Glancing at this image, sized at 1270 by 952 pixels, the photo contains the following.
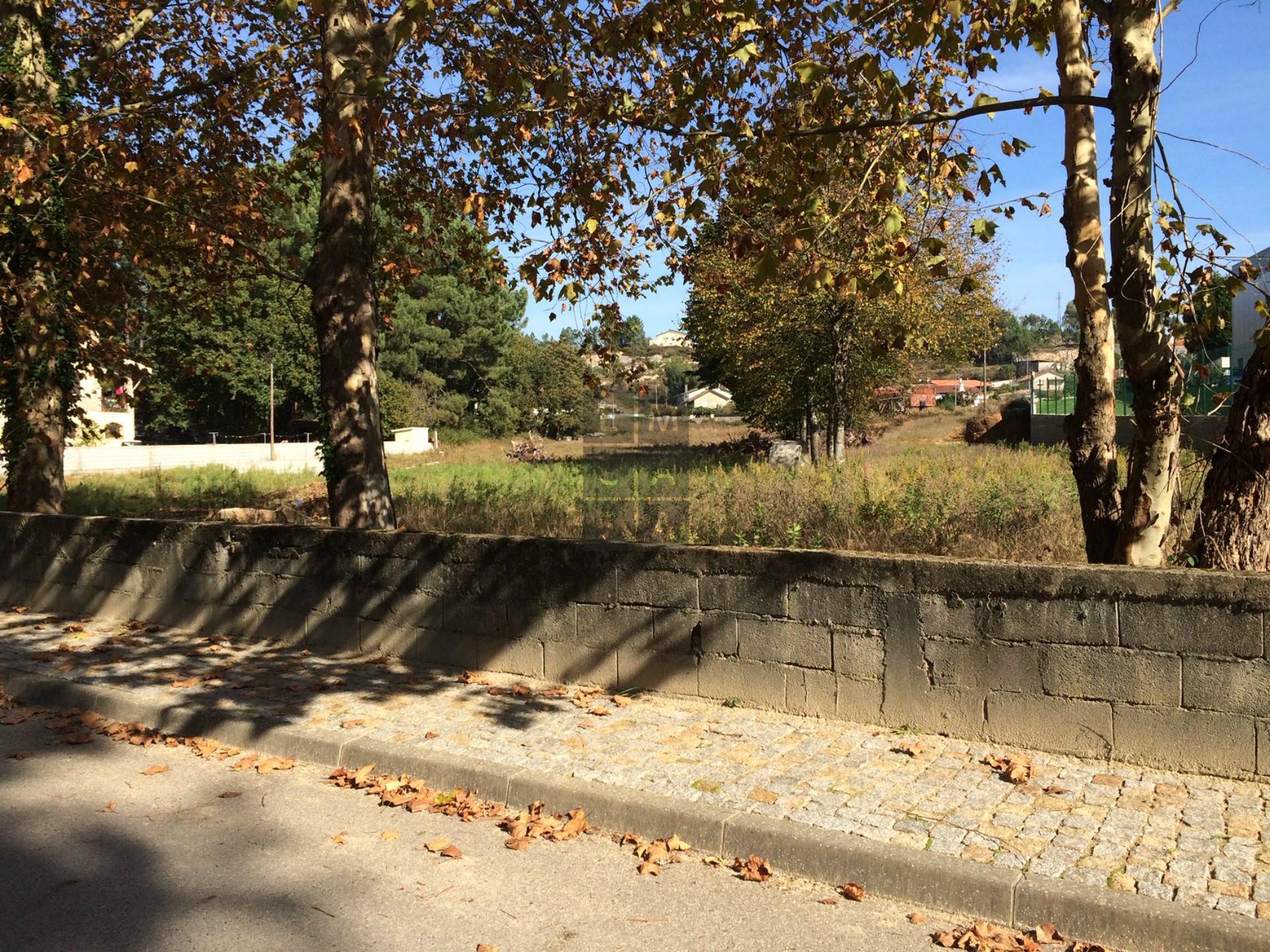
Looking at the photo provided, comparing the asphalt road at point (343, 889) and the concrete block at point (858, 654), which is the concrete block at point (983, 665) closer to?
the concrete block at point (858, 654)

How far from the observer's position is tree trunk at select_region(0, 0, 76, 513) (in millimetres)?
11391

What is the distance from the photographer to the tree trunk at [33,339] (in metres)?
11.4

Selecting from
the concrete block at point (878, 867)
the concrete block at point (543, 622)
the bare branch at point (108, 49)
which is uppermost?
the bare branch at point (108, 49)

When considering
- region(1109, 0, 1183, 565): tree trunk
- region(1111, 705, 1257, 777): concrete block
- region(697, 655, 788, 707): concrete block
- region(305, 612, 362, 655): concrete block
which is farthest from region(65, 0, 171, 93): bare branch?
region(1111, 705, 1257, 777): concrete block

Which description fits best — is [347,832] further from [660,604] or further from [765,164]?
[765,164]

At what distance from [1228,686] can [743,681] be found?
2.60 m

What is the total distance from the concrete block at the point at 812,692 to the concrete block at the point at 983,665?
23.8 inches

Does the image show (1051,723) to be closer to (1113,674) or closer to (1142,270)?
(1113,674)

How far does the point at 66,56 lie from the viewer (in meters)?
13.2

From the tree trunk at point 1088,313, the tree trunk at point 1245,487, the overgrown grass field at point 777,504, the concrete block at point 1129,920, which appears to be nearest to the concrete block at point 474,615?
the overgrown grass field at point 777,504

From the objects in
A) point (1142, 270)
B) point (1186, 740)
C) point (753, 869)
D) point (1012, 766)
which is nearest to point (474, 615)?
point (753, 869)

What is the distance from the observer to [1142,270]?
5566 millimetres

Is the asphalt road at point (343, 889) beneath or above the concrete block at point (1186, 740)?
beneath

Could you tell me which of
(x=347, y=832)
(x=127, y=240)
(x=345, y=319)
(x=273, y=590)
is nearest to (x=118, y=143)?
(x=127, y=240)
